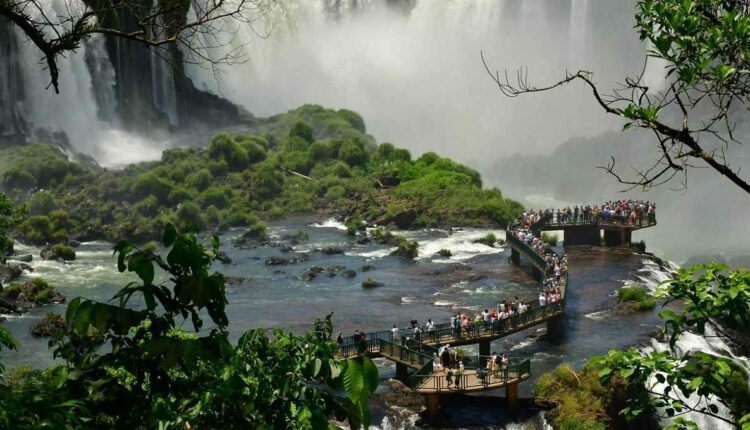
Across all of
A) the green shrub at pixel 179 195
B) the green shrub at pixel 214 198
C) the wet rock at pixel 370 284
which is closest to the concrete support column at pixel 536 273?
the wet rock at pixel 370 284

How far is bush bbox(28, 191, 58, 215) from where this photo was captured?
4584 cm

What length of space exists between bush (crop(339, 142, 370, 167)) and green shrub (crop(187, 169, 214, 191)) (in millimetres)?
11217

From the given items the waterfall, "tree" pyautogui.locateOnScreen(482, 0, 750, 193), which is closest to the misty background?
the waterfall

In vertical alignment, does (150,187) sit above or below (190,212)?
above

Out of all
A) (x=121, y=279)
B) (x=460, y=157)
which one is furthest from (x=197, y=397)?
(x=460, y=157)

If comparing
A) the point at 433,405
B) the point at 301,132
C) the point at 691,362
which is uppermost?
the point at 301,132

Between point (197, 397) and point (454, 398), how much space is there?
54.5 ft

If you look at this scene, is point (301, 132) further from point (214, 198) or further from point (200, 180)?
point (214, 198)

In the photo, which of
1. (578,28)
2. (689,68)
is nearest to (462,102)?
(578,28)

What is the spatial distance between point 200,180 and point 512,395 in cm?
3709

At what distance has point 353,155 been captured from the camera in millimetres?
61562

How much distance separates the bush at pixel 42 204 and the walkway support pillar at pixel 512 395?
3306 cm

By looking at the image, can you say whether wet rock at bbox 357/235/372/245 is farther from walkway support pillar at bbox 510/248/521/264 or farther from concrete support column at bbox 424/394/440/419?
concrete support column at bbox 424/394/440/419

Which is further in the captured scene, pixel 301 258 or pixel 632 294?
pixel 301 258
